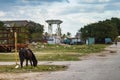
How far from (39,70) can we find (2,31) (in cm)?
3176

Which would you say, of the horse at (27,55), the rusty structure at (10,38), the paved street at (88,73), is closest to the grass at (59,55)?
the rusty structure at (10,38)

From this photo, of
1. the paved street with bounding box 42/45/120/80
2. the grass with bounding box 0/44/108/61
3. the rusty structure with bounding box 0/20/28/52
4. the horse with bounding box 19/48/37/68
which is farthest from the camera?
the rusty structure with bounding box 0/20/28/52

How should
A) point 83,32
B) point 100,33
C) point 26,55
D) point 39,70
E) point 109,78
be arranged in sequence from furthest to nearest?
point 83,32
point 100,33
point 26,55
point 39,70
point 109,78

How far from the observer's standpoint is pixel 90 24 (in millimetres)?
177000

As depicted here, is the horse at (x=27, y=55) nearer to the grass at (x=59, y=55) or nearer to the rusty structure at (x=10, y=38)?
the grass at (x=59, y=55)

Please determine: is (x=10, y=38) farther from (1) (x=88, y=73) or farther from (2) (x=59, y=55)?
(1) (x=88, y=73)

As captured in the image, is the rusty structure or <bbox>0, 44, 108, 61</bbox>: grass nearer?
<bbox>0, 44, 108, 61</bbox>: grass

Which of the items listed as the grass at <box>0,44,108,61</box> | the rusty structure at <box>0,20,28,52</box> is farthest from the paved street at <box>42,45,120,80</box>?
the rusty structure at <box>0,20,28,52</box>

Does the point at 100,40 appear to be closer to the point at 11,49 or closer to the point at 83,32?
the point at 83,32

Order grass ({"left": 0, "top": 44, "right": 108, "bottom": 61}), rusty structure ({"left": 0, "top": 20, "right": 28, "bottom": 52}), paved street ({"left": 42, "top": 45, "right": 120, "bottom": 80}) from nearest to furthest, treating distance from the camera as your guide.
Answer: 1. paved street ({"left": 42, "top": 45, "right": 120, "bottom": 80})
2. grass ({"left": 0, "top": 44, "right": 108, "bottom": 61})
3. rusty structure ({"left": 0, "top": 20, "right": 28, "bottom": 52})

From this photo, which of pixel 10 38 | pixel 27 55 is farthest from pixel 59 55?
pixel 27 55

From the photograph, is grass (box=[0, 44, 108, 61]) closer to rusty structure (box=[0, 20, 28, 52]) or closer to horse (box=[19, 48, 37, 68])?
rusty structure (box=[0, 20, 28, 52])

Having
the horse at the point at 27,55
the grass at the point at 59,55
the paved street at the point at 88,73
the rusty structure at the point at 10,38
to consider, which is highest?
the rusty structure at the point at 10,38

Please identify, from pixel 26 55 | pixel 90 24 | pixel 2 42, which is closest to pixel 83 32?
pixel 90 24
